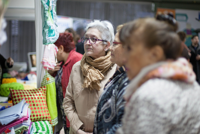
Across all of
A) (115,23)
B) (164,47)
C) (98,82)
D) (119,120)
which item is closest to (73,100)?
(98,82)

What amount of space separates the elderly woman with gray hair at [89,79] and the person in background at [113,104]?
45 centimetres

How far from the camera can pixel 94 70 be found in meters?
1.86

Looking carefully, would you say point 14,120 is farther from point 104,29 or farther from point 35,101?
point 104,29

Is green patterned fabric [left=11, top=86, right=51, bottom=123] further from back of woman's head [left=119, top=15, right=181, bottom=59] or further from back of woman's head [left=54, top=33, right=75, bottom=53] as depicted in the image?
back of woman's head [left=119, top=15, right=181, bottom=59]

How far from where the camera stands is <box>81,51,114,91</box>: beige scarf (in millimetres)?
1808

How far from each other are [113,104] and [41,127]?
1174mm

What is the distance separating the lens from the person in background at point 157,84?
2.26 feet

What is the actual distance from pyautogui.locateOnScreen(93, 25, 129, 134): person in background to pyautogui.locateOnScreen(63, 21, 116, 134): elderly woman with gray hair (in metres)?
0.45

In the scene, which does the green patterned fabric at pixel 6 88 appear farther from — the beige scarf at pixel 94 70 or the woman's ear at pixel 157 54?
the woman's ear at pixel 157 54

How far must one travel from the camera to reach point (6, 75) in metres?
3.03

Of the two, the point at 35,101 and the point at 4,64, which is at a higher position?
the point at 4,64

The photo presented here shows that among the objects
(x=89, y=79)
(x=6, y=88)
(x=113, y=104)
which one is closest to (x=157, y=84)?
(x=113, y=104)

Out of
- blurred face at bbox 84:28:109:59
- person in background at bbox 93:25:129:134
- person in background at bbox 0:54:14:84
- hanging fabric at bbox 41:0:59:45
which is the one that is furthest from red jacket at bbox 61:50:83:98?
person in background at bbox 93:25:129:134

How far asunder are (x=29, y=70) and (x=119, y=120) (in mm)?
3363
